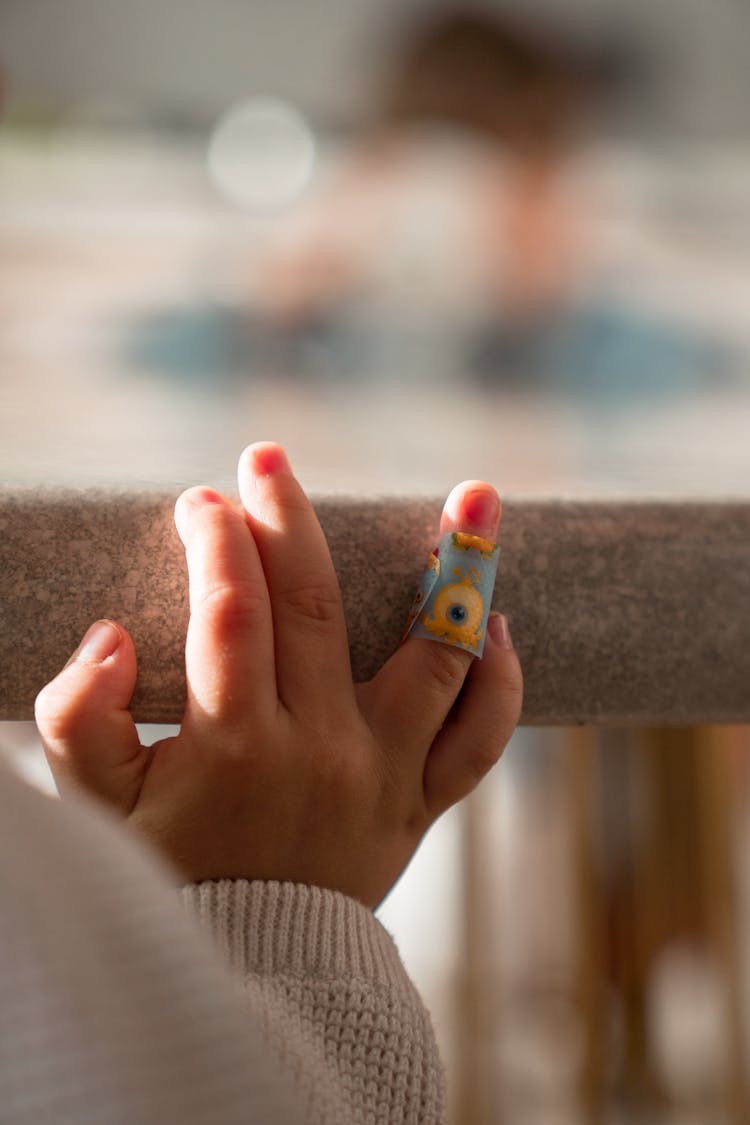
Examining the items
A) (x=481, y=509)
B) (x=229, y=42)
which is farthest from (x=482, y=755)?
(x=229, y=42)

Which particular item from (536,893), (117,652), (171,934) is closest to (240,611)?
(117,652)

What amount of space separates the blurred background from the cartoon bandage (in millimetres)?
245

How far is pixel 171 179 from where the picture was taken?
214 centimetres

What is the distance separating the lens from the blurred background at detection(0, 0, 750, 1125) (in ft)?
4.32

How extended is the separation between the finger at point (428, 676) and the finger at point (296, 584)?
2 centimetres

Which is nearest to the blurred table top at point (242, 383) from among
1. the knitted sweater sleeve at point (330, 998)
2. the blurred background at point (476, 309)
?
the blurred background at point (476, 309)

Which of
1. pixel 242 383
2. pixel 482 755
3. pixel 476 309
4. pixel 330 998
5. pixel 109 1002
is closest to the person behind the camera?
pixel 109 1002

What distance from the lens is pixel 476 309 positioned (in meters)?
1.94

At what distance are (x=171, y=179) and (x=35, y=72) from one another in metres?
0.57

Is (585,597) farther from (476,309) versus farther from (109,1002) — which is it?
(476,309)

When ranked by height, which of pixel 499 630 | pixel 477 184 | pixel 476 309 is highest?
pixel 477 184

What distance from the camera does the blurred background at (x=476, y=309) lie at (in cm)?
132

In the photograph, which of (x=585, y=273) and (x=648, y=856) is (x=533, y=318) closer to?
(x=585, y=273)

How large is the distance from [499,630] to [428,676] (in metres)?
0.04
